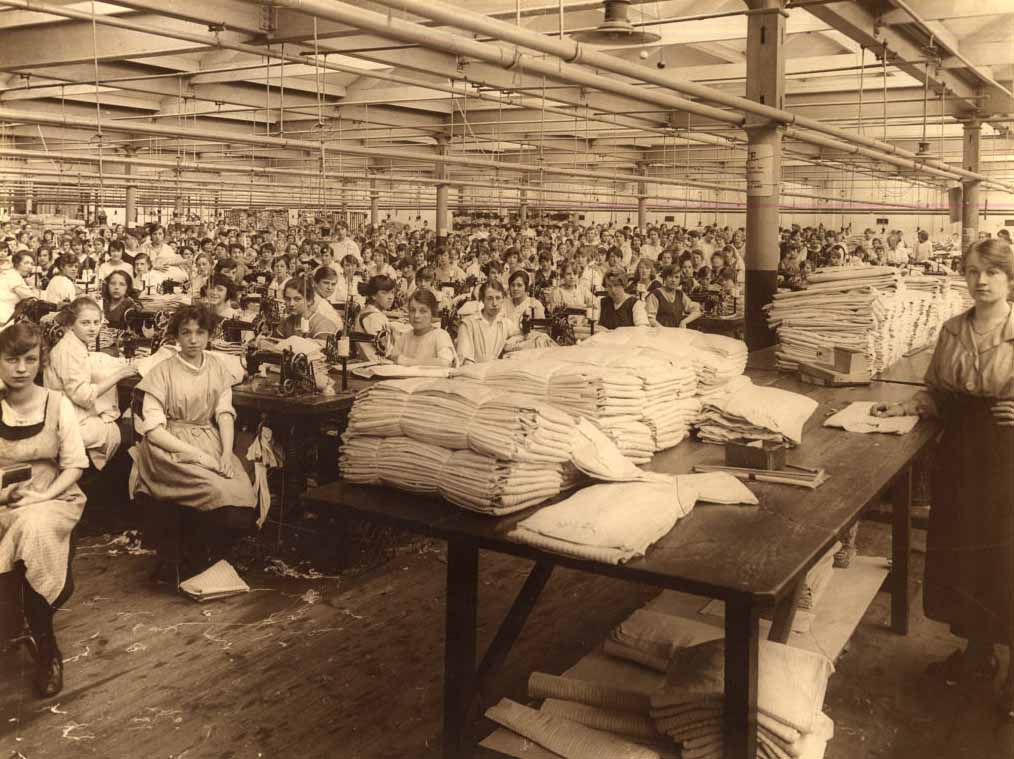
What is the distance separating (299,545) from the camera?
173 inches

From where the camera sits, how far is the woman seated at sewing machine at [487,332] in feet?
20.1

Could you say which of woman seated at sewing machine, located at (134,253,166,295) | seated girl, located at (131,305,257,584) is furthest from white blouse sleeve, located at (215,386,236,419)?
woman seated at sewing machine, located at (134,253,166,295)

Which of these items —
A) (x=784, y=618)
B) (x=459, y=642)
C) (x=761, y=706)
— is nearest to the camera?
(x=761, y=706)

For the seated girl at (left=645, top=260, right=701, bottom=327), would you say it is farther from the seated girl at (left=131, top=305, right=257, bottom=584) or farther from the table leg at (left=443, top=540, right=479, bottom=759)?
the table leg at (left=443, top=540, right=479, bottom=759)

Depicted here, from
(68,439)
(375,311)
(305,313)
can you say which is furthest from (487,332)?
(68,439)

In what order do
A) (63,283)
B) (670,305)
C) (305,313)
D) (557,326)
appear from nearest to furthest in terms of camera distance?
(305,313) → (557,326) → (63,283) → (670,305)

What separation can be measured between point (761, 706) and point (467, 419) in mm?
865

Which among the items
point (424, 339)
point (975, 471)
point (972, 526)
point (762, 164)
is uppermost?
point (762, 164)

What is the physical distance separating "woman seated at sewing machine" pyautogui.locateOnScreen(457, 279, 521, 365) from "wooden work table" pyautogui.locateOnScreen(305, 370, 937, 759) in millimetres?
3533

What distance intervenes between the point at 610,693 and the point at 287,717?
1.10m

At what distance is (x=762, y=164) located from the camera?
5160 mm

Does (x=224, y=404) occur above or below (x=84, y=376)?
below

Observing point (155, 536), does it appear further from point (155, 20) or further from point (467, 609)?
point (155, 20)

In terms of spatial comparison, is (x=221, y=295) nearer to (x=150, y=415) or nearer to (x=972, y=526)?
(x=150, y=415)
